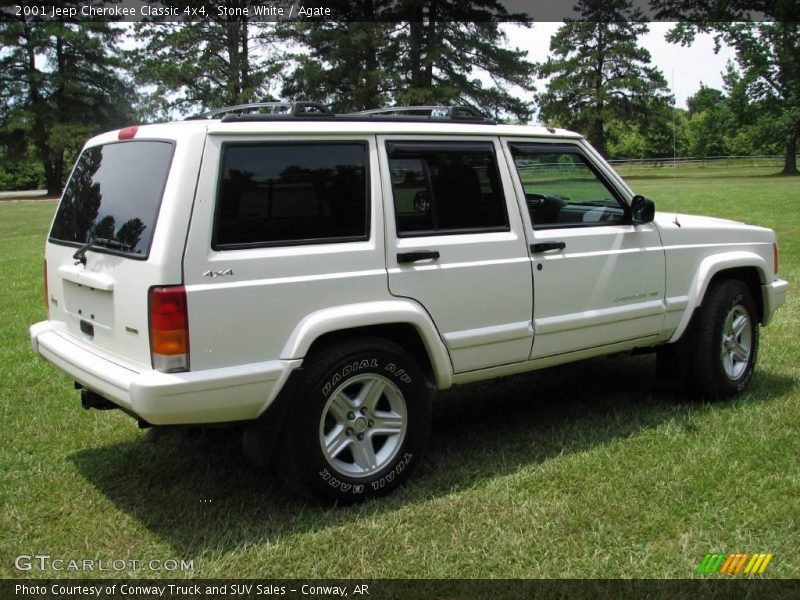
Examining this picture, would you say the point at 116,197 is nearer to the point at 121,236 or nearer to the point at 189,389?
the point at 121,236

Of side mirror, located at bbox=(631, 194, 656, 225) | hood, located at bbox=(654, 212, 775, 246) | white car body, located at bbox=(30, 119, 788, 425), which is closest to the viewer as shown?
white car body, located at bbox=(30, 119, 788, 425)

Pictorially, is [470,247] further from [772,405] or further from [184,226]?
[772,405]

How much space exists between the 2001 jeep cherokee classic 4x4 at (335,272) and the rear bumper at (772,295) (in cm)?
111

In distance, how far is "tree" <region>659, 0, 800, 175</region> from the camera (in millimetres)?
46266

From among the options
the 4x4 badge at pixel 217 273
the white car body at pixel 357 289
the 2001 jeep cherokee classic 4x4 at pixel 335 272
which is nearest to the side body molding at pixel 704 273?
the white car body at pixel 357 289

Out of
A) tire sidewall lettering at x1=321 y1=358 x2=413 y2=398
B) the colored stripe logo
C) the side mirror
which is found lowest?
the colored stripe logo

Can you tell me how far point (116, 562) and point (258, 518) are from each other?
2.31 ft

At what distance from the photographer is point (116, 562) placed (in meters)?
3.65

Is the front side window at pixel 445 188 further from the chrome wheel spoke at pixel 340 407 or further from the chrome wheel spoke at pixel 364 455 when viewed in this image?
the chrome wheel spoke at pixel 364 455

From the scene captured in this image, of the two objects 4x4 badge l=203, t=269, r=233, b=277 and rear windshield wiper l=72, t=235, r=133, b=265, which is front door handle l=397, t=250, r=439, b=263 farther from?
rear windshield wiper l=72, t=235, r=133, b=265

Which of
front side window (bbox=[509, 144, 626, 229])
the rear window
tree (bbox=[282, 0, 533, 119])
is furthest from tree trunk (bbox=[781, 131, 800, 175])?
the rear window

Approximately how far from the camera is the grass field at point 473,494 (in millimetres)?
3664

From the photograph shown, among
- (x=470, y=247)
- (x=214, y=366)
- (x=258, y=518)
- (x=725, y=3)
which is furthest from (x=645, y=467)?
(x=725, y=3)

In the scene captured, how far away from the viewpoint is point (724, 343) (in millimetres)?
5688
